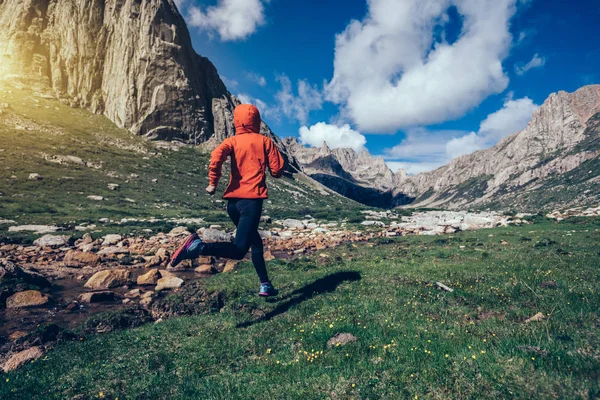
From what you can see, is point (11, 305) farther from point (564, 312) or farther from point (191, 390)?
point (564, 312)

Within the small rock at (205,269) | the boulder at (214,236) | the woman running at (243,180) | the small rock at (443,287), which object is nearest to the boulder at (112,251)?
the boulder at (214,236)

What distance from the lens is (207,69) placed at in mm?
153125

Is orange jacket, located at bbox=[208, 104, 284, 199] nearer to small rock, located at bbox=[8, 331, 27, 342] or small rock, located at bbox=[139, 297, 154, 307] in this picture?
small rock, located at bbox=[139, 297, 154, 307]

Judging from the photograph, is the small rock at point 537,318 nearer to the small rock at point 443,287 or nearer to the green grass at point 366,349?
the green grass at point 366,349

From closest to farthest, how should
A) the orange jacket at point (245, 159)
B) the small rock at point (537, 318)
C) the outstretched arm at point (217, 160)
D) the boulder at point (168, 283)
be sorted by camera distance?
the small rock at point (537, 318) → the outstretched arm at point (217, 160) → the orange jacket at point (245, 159) → the boulder at point (168, 283)

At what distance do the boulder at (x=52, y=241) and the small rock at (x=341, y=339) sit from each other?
27.2m

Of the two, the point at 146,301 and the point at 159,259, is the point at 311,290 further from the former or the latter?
the point at 159,259

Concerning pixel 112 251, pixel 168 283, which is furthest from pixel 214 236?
pixel 168 283

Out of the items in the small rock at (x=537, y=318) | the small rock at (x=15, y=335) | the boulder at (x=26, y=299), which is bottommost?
the boulder at (x=26, y=299)

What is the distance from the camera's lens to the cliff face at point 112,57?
119 metres

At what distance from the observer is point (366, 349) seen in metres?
5.30

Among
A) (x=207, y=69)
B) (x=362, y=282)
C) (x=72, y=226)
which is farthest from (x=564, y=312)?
(x=207, y=69)

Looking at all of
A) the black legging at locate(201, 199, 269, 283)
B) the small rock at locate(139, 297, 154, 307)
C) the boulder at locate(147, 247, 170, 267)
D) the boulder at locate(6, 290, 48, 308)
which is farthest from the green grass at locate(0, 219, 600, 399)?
the boulder at locate(147, 247, 170, 267)

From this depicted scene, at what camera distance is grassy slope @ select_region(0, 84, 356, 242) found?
46781 mm
